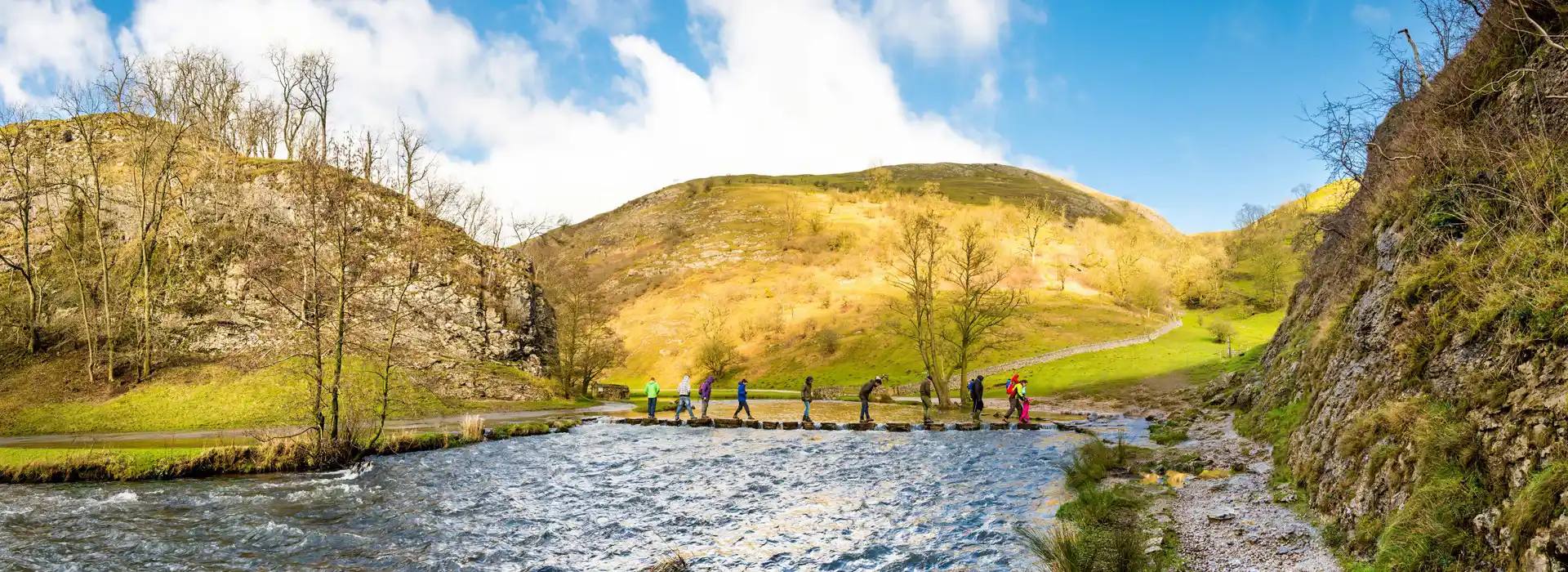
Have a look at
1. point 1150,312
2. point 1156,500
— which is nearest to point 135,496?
point 1156,500

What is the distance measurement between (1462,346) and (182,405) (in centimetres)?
4803

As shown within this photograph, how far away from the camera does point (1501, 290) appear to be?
8484mm

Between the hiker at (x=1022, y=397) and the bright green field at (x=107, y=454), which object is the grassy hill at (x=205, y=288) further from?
the hiker at (x=1022, y=397)

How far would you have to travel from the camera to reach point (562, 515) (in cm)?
1619

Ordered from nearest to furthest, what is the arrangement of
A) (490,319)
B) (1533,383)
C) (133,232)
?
(1533,383)
(133,232)
(490,319)

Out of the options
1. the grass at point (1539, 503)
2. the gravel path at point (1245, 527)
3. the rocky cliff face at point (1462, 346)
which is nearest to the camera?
the grass at point (1539, 503)

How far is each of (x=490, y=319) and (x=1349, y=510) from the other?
53168 millimetres

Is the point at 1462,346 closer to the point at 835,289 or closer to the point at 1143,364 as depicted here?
the point at 1143,364

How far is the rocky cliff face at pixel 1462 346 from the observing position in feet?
22.5

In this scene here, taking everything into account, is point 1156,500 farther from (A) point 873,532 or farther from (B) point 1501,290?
(B) point 1501,290

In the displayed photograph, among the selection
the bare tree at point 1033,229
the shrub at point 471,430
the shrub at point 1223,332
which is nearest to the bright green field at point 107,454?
the shrub at point 471,430

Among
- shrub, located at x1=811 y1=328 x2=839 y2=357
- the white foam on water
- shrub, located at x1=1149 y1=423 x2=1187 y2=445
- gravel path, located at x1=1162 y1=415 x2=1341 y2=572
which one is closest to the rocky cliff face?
gravel path, located at x1=1162 y1=415 x2=1341 y2=572

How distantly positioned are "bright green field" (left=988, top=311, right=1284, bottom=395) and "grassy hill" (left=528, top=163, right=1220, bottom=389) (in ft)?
22.7

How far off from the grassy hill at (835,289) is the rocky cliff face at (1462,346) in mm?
60558
